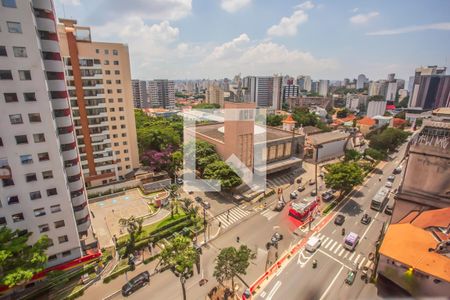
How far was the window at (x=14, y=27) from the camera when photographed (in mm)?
19844

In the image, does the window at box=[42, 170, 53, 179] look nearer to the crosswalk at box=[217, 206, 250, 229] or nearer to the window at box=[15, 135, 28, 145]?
the window at box=[15, 135, 28, 145]

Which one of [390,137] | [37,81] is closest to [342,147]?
[390,137]

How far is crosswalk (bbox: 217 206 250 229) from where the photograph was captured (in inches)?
1494

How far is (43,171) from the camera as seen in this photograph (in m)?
23.9

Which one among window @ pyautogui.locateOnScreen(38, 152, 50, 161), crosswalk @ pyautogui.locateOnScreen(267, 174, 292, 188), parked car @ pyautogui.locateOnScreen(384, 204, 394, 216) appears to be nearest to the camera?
window @ pyautogui.locateOnScreen(38, 152, 50, 161)

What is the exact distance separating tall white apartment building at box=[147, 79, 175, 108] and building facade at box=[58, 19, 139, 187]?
133m

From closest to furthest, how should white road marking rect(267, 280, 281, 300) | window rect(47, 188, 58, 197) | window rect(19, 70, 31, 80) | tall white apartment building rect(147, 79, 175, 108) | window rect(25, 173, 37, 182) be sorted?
window rect(19, 70, 31, 80) → window rect(25, 173, 37, 182) → window rect(47, 188, 58, 197) → white road marking rect(267, 280, 281, 300) → tall white apartment building rect(147, 79, 175, 108)

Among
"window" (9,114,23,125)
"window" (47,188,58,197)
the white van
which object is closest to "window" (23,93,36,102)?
"window" (9,114,23,125)

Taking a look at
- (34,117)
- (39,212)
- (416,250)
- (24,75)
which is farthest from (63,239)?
(416,250)

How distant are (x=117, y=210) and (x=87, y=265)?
13.1m

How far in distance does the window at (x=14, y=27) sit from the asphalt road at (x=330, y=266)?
34.4 meters

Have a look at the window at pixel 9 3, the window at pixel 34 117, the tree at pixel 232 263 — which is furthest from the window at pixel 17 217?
the tree at pixel 232 263

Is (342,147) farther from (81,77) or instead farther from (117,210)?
(81,77)

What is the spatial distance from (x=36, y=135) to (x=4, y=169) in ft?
13.7
